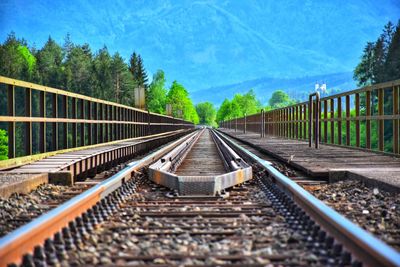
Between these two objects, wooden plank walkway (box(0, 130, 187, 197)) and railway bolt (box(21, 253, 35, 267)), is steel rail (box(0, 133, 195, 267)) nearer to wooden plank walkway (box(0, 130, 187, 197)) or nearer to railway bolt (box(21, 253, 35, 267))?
railway bolt (box(21, 253, 35, 267))

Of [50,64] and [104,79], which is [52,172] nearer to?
[104,79]

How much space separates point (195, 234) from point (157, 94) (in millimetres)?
149110

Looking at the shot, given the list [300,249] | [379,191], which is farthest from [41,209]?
[379,191]

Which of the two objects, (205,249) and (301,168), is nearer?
(205,249)

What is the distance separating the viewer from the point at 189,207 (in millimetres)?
4422

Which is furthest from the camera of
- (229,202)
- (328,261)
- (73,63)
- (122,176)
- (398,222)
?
(73,63)

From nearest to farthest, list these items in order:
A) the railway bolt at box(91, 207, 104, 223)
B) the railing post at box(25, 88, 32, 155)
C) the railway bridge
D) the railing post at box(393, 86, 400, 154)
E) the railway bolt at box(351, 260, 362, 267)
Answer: the railway bolt at box(351, 260, 362, 267)
the railway bridge
the railway bolt at box(91, 207, 104, 223)
the railing post at box(25, 88, 32, 155)
the railing post at box(393, 86, 400, 154)

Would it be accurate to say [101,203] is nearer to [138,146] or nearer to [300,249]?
[300,249]

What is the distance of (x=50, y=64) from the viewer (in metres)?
110

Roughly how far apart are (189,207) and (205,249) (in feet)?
4.77

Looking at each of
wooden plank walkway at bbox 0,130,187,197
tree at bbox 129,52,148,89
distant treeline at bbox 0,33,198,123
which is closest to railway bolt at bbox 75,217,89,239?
wooden plank walkway at bbox 0,130,187,197

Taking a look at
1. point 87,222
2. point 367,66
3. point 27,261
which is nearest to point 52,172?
point 87,222

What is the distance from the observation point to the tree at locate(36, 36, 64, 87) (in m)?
102

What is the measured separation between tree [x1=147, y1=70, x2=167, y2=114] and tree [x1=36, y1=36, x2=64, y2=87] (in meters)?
30.1
